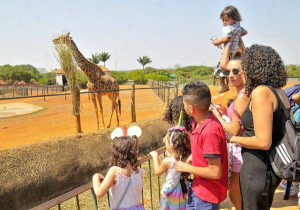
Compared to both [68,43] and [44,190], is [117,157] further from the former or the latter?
[68,43]

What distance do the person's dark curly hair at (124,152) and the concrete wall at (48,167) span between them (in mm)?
3704

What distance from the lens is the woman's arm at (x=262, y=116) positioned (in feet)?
4.86

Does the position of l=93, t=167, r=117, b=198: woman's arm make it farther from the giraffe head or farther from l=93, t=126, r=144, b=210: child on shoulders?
the giraffe head

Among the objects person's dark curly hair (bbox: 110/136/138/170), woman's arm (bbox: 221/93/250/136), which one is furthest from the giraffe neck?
woman's arm (bbox: 221/93/250/136)

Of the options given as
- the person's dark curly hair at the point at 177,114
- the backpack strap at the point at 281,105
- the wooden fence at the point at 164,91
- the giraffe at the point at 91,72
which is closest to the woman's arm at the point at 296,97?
the person's dark curly hair at the point at 177,114

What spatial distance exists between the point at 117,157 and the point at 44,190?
4.00 m

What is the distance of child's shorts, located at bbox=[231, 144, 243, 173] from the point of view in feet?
7.10

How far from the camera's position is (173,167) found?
198 centimetres

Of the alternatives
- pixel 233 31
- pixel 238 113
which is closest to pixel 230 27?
pixel 233 31

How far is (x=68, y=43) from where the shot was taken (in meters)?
8.10

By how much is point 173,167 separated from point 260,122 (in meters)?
0.76

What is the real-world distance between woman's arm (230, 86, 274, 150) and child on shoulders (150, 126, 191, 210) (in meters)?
0.58

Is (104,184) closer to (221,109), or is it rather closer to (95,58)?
(221,109)

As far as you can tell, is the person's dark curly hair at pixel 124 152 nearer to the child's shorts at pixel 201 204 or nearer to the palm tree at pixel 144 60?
the child's shorts at pixel 201 204
